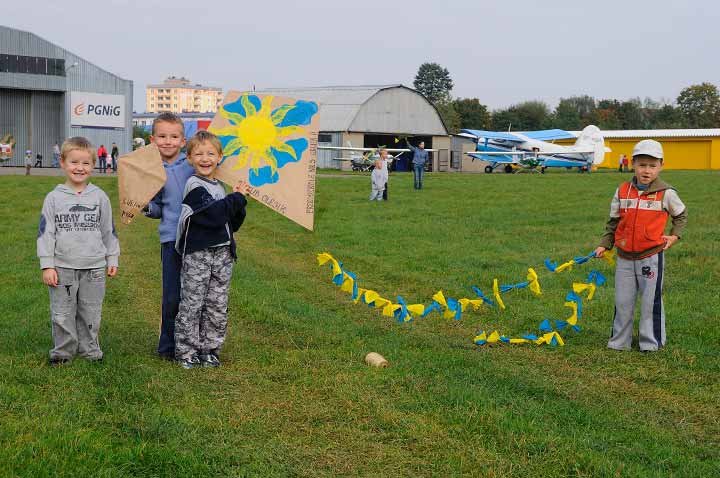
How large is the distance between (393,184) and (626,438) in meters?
29.2

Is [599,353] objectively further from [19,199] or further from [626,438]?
[19,199]

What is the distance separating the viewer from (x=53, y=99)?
56.7 meters

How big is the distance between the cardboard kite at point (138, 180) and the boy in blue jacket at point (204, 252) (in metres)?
0.25

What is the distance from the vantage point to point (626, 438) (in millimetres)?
4875

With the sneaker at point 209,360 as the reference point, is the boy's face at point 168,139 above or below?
above

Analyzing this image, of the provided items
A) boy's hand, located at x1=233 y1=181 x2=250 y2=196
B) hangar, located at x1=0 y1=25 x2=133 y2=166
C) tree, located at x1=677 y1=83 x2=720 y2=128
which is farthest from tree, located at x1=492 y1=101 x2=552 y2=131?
boy's hand, located at x1=233 y1=181 x2=250 y2=196

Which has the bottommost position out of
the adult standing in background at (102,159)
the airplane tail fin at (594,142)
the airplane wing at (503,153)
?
the adult standing in background at (102,159)

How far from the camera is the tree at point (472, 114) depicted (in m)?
109

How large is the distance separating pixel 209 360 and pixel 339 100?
6221 cm

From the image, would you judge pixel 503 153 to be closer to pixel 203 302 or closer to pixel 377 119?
pixel 377 119

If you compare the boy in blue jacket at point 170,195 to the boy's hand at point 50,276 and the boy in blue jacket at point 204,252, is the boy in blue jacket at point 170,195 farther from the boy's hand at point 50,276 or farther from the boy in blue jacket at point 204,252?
the boy's hand at point 50,276

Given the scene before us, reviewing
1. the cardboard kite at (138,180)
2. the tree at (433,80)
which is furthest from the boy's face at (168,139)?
the tree at (433,80)

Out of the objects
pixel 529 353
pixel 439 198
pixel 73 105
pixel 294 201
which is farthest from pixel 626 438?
pixel 73 105

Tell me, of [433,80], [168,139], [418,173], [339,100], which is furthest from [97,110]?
[433,80]
